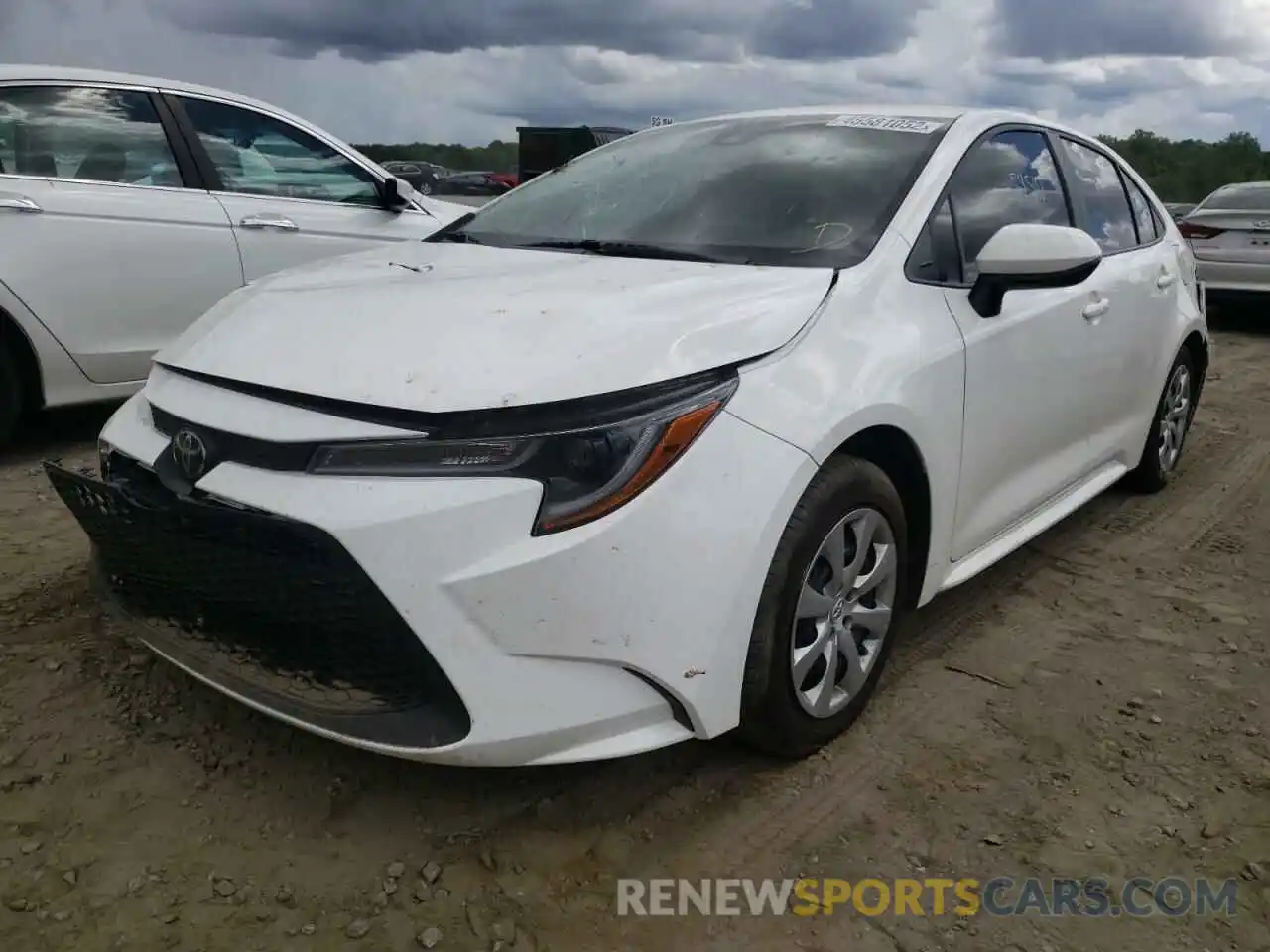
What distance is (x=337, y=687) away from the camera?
2.09 m

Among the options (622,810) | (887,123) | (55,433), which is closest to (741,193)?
(887,123)

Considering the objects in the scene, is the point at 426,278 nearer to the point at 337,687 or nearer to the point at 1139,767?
the point at 337,687

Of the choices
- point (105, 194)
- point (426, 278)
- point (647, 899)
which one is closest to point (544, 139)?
point (105, 194)

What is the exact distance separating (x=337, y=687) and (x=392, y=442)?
0.49m

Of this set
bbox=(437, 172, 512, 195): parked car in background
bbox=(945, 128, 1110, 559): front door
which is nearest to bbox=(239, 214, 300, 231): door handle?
bbox=(945, 128, 1110, 559): front door

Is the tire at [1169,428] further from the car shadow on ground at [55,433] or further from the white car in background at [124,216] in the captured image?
the car shadow on ground at [55,433]

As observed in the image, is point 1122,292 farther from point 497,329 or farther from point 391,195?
point 391,195

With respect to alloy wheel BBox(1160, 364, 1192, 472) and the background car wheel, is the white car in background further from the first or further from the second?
alloy wheel BBox(1160, 364, 1192, 472)

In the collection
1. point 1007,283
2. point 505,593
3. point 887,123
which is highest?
point 887,123

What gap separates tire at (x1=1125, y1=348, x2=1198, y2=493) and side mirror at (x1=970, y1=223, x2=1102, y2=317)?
183cm

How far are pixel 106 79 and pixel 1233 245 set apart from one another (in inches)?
342

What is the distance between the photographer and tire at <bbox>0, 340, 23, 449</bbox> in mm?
4410

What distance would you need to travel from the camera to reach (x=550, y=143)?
1574 centimetres

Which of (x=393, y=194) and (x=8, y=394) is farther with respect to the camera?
(x=393, y=194)
